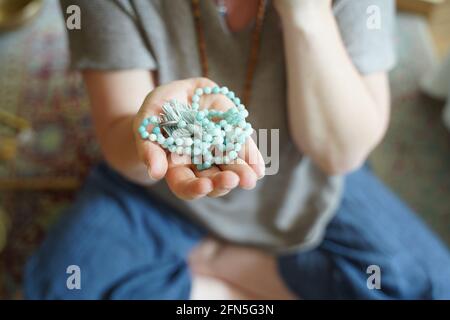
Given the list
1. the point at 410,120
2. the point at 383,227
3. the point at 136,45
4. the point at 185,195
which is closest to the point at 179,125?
the point at 185,195

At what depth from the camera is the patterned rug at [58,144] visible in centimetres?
77

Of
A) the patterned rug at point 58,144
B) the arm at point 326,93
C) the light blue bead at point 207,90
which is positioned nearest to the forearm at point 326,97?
the arm at point 326,93

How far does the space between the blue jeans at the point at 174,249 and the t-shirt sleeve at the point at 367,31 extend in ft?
0.94

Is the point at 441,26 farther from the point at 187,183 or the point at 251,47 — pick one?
the point at 187,183

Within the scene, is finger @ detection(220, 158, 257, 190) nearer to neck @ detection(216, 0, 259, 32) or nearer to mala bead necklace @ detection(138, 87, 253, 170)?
mala bead necklace @ detection(138, 87, 253, 170)

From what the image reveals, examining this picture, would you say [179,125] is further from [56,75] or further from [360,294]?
[56,75]

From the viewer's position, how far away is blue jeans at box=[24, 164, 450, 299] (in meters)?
0.63

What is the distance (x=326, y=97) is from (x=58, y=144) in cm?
78

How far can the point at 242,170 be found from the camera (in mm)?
291

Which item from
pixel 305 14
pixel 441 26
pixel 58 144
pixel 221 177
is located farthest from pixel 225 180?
pixel 58 144

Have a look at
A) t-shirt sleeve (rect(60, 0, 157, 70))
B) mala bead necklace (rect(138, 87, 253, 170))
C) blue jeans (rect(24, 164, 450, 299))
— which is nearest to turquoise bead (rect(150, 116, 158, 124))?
mala bead necklace (rect(138, 87, 253, 170))

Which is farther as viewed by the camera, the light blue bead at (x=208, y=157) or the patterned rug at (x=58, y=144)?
the patterned rug at (x=58, y=144)

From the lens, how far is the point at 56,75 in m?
0.94

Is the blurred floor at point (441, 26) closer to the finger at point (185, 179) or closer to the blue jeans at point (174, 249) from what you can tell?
the blue jeans at point (174, 249)
